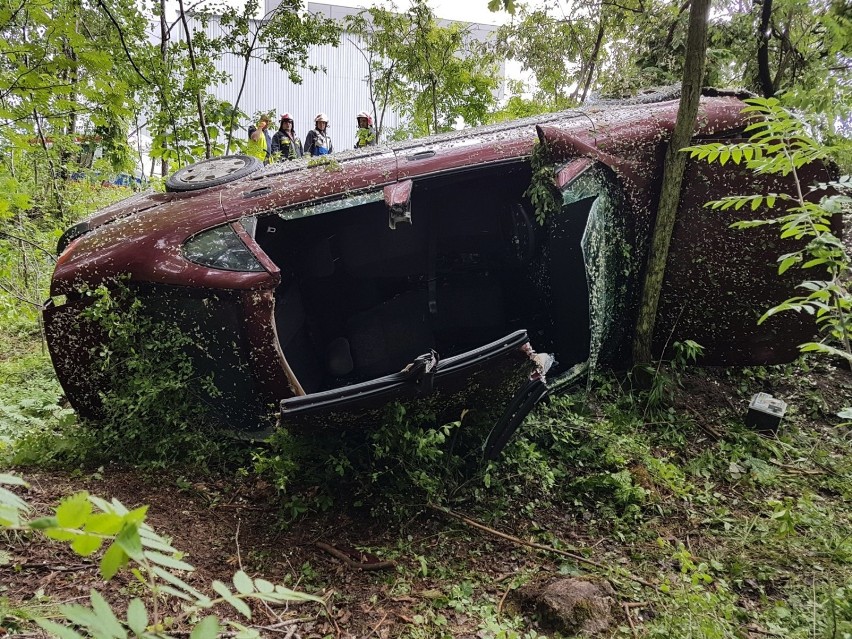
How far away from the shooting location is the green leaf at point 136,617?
76 centimetres

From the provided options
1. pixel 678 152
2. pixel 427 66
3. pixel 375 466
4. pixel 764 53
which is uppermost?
pixel 427 66

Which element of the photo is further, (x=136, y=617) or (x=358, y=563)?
(x=358, y=563)

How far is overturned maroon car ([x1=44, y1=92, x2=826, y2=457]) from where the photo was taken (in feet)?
8.96

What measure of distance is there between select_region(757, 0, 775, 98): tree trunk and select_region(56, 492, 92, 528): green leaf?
627 centimetres

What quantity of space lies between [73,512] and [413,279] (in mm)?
3533

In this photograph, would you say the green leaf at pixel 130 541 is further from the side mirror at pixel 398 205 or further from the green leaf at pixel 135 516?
the side mirror at pixel 398 205

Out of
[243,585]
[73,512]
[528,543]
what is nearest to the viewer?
[73,512]

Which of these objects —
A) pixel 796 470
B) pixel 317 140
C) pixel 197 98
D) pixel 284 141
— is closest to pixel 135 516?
pixel 796 470

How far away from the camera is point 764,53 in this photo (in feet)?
17.5

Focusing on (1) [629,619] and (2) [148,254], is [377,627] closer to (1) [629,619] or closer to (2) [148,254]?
(1) [629,619]

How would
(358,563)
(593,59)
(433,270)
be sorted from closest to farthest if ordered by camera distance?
(358,563)
(433,270)
(593,59)

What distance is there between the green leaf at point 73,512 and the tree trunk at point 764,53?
6.27m

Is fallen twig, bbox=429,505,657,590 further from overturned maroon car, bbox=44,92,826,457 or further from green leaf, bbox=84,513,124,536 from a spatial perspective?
green leaf, bbox=84,513,124,536

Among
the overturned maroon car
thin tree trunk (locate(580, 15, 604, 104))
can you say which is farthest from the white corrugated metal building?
the overturned maroon car
